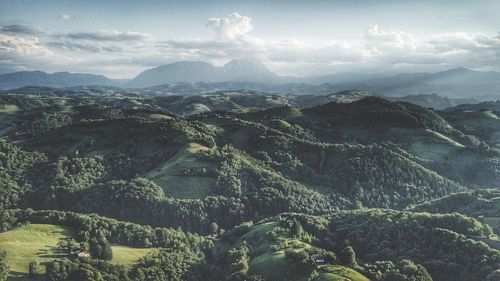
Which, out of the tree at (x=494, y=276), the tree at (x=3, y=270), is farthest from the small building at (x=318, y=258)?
the tree at (x=3, y=270)

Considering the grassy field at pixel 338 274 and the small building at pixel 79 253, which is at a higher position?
the small building at pixel 79 253

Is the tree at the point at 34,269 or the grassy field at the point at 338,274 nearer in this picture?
the tree at the point at 34,269

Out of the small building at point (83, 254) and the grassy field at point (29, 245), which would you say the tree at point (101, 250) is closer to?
the small building at point (83, 254)

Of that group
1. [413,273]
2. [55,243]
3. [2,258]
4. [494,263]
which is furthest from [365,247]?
[2,258]

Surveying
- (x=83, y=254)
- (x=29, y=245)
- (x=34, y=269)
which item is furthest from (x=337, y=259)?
(x=29, y=245)

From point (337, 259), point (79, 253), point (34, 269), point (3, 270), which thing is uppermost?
point (3, 270)

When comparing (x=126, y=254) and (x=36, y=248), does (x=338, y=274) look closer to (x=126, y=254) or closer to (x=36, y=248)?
(x=126, y=254)

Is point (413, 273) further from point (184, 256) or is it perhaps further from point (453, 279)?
point (184, 256)
